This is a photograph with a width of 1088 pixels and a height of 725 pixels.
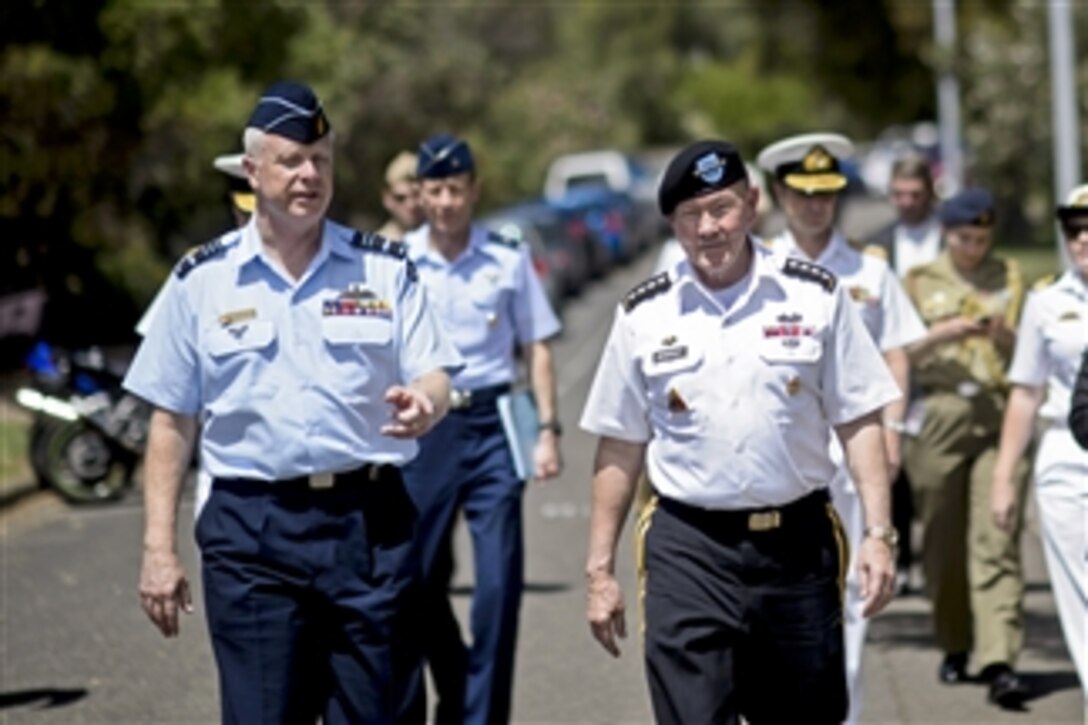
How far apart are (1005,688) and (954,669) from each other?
62 centimetres

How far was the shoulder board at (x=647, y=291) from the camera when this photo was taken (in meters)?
6.26

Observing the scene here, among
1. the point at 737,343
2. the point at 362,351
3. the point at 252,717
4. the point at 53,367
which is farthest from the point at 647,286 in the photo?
the point at 53,367

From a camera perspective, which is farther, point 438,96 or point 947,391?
point 438,96

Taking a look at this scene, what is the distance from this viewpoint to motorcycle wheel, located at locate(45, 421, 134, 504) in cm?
1691

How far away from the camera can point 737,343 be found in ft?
20.0

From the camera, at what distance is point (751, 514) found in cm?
613

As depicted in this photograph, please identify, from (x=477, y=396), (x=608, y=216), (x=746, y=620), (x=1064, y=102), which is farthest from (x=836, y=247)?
(x=608, y=216)

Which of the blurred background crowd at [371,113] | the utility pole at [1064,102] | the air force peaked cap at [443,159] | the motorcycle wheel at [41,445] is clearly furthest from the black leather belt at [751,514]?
the utility pole at [1064,102]

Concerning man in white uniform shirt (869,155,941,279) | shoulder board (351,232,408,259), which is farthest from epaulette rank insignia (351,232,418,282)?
man in white uniform shirt (869,155,941,279)

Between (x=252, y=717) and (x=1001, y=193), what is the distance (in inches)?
1464

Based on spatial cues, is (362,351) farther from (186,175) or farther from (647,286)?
(186,175)

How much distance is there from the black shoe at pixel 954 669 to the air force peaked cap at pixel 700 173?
4.50 metres

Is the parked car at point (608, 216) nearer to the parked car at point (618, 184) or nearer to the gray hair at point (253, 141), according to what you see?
the parked car at point (618, 184)

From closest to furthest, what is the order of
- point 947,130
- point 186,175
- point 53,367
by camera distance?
point 53,367 < point 186,175 < point 947,130
